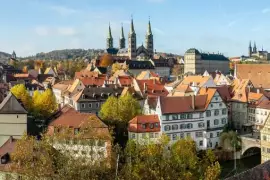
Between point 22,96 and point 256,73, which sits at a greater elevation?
point 256,73

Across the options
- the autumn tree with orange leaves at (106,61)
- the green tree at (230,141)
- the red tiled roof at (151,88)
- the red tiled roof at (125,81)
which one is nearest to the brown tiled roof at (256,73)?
the red tiled roof at (151,88)

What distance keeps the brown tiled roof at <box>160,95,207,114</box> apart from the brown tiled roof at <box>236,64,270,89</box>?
97.0 feet

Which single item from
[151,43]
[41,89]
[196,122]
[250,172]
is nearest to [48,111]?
[196,122]

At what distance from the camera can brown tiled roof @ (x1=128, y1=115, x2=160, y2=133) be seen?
137ft

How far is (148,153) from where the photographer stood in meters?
27.4

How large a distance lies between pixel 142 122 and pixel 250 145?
12.8m

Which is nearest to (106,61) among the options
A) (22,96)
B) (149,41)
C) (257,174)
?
(149,41)

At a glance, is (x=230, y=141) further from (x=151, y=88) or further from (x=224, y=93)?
(x=151, y=88)

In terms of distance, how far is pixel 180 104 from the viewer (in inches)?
1761

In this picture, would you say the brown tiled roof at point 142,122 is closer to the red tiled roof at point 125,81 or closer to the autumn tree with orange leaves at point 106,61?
the red tiled roof at point 125,81

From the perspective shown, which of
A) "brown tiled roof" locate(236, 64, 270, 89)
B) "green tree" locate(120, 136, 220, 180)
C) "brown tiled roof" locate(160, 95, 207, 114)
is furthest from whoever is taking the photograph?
"brown tiled roof" locate(236, 64, 270, 89)

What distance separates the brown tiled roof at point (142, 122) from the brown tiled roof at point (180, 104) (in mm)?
1413

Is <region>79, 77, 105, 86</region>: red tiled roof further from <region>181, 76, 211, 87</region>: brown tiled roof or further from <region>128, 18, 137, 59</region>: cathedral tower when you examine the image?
<region>128, 18, 137, 59</region>: cathedral tower

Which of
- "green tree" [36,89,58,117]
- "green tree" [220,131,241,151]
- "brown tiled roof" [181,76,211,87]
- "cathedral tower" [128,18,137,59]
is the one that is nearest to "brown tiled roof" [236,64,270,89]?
"brown tiled roof" [181,76,211,87]
